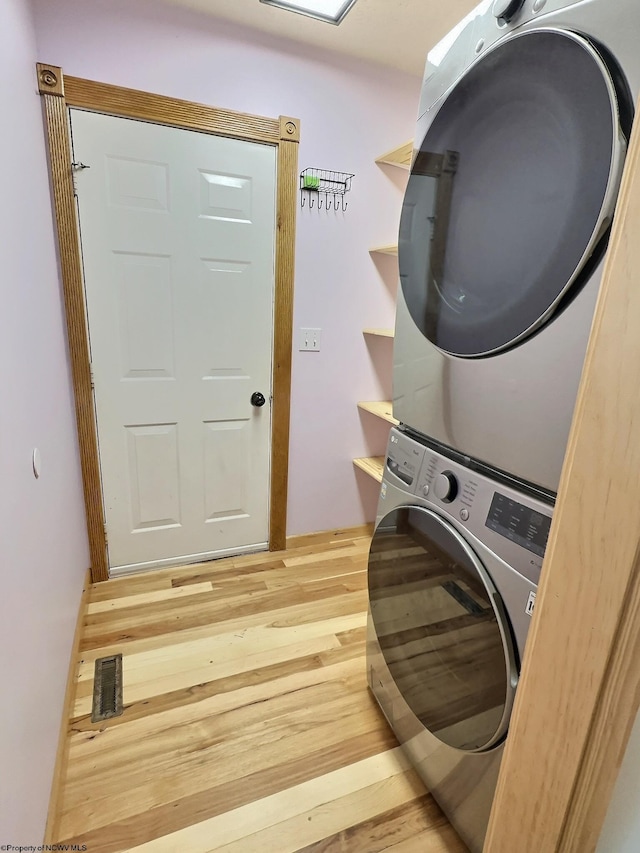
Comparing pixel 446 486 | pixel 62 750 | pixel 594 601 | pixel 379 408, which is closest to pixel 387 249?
pixel 379 408

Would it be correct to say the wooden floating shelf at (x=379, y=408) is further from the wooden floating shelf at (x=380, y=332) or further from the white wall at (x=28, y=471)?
the white wall at (x=28, y=471)

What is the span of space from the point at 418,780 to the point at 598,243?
4.82 ft

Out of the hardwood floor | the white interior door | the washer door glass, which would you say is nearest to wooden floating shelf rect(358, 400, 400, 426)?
the white interior door

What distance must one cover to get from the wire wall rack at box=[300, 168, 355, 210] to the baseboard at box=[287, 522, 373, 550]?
5.70 ft

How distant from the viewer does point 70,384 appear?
1798 mm

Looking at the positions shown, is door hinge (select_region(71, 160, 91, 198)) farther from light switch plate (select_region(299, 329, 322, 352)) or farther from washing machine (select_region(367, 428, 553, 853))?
washing machine (select_region(367, 428, 553, 853))

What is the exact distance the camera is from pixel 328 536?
249 centimetres

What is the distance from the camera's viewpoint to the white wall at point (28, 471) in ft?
2.88

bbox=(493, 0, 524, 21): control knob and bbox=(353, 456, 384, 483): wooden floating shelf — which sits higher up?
bbox=(493, 0, 524, 21): control knob

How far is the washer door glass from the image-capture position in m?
0.63

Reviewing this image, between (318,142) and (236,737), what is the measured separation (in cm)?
240

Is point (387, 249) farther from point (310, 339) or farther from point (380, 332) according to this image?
point (310, 339)

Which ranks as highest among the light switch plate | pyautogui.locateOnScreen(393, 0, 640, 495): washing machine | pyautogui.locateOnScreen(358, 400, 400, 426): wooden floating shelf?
pyautogui.locateOnScreen(393, 0, 640, 495): washing machine

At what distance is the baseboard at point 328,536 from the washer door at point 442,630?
1.16 meters
